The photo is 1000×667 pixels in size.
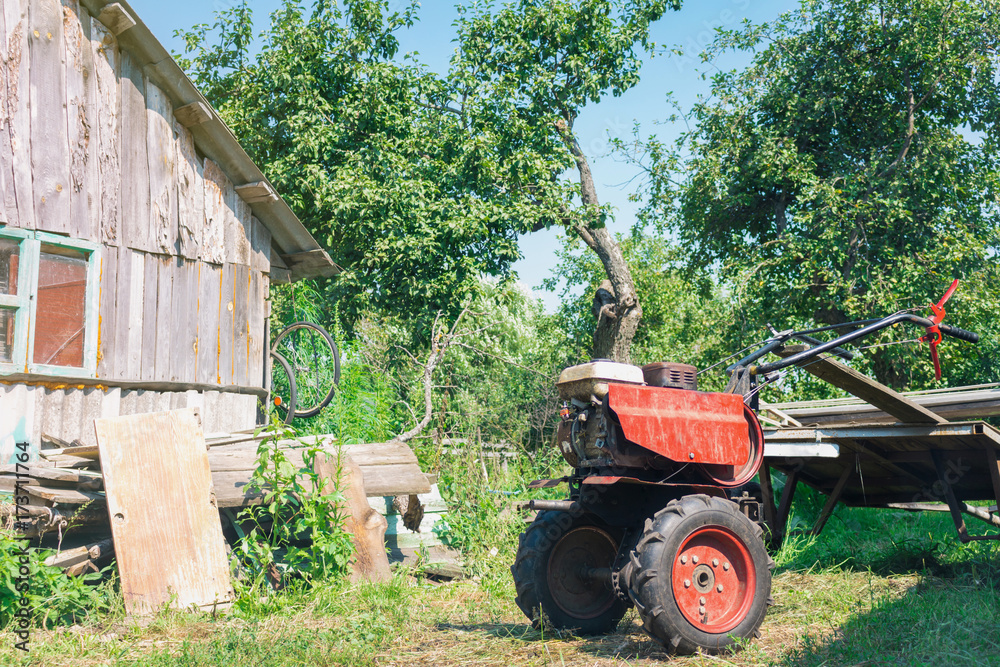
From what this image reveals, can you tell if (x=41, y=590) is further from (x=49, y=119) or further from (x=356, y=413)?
(x=356, y=413)

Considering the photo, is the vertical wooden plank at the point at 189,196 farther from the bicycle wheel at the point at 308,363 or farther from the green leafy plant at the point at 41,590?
the green leafy plant at the point at 41,590

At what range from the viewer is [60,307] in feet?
23.8

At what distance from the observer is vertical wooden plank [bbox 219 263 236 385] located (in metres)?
8.59

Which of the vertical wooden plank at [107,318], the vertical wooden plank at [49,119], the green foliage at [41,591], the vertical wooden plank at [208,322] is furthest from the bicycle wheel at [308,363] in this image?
the green foliage at [41,591]

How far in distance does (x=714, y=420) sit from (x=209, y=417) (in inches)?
222

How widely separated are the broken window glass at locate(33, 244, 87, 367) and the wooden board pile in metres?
0.77

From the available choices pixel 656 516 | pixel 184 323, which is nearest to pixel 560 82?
pixel 184 323

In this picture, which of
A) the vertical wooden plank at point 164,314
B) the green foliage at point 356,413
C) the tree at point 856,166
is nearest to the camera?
the vertical wooden plank at point 164,314

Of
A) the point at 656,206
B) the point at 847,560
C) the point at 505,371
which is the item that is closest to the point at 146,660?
the point at 847,560

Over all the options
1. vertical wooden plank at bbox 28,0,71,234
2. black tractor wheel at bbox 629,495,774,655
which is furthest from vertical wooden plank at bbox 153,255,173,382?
black tractor wheel at bbox 629,495,774,655

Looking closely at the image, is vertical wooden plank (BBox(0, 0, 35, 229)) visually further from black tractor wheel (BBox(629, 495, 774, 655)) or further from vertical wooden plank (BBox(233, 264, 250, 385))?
black tractor wheel (BBox(629, 495, 774, 655))

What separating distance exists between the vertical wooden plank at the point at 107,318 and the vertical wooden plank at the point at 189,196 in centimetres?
77

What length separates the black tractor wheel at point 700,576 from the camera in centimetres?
429

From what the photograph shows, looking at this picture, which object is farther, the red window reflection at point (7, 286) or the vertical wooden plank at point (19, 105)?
the vertical wooden plank at point (19, 105)
